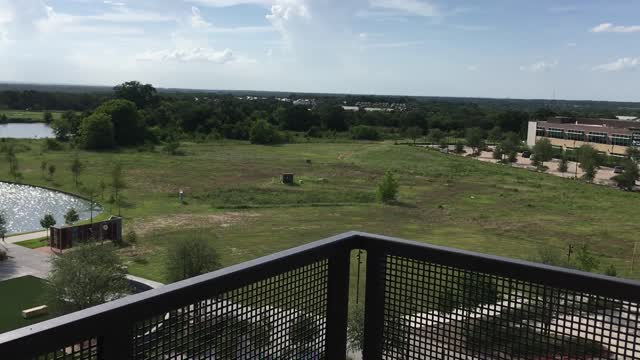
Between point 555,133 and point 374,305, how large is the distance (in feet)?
287

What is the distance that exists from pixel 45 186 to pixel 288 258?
4555 cm

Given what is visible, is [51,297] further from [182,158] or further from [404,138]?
[404,138]

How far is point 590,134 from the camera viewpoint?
78.5 m

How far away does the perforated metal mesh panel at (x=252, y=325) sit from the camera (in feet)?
8.24

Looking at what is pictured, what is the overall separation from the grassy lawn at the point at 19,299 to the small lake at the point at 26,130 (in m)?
76.2

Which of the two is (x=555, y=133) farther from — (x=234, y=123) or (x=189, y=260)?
(x=189, y=260)

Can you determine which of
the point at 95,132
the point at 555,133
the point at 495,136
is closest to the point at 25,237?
the point at 95,132

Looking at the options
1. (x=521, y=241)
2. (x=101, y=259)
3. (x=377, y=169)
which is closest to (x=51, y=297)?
(x=101, y=259)

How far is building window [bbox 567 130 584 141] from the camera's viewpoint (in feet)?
262

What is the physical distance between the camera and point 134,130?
75.8 m

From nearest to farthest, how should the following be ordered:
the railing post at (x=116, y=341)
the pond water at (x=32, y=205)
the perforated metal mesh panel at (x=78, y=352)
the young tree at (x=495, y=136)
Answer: the perforated metal mesh panel at (x=78, y=352) < the railing post at (x=116, y=341) < the pond water at (x=32, y=205) < the young tree at (x=495, y=136)

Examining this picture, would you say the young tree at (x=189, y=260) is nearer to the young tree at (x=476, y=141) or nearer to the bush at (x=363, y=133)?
the young tree at (x=476, y=141)

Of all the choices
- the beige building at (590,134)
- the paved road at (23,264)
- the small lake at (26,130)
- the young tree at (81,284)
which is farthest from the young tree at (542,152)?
the small lake at (26,130)

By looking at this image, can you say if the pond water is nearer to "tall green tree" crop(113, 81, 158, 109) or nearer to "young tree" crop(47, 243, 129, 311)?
"young tree" crop(47, 243, 129, 311)
